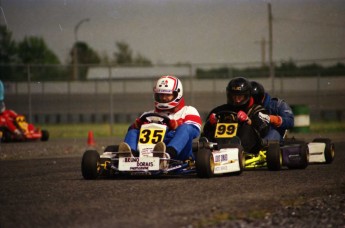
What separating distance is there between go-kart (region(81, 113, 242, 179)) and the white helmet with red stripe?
41cm

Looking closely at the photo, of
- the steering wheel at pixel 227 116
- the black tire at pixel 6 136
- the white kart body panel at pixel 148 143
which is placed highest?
the steering wheel at pixel 227 116

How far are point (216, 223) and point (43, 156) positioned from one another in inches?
433

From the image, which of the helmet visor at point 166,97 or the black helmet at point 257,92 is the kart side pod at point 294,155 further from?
the helmet visor at point 166,97

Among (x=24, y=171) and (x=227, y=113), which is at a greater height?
(x=227, y=113)

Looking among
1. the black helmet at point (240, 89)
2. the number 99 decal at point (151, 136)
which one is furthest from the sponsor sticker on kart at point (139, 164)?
the black helmet at point (240, 89)

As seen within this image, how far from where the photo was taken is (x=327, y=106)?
1021 inches

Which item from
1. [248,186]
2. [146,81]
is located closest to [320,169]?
[248,186]

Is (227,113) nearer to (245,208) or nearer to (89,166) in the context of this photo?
(89,166)

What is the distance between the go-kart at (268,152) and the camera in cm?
1202

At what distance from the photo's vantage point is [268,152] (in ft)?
39.5

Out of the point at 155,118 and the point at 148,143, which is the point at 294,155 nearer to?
the point at 155,118

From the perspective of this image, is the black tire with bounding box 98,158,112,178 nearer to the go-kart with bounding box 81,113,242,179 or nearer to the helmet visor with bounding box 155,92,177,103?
the go-kart with bounding box 81,113,242,179

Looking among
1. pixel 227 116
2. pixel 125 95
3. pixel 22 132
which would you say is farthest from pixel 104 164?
pixel 125 95

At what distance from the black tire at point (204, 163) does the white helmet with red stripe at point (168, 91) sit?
1.34 metres
